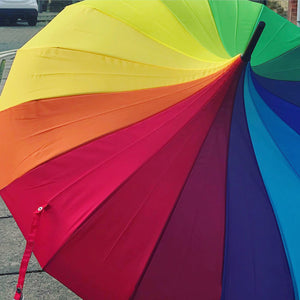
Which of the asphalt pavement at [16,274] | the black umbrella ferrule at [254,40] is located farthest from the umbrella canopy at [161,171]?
the asphalt pavement at [16,274]

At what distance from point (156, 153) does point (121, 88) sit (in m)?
0.37

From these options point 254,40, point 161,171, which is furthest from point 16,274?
point 254,40

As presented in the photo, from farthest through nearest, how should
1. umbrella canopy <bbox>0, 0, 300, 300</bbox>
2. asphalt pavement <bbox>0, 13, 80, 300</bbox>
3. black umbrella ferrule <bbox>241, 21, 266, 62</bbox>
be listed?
1. asphalt pavement <bbox>0, 13, 80, 300</bbox>
2. umbrella canopy <bbox>0, 0, 300, 300</bbox>
3. black umbrella ferrule <bbox>241, 21, 266, 62</bbox>

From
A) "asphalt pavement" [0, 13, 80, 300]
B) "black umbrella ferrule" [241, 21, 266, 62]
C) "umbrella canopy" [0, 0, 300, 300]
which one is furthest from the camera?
"asphalt pavement" [0, 13, 80, 300]

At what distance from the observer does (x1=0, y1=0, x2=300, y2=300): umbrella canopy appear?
7.88 feet

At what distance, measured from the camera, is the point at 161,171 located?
2453 mm

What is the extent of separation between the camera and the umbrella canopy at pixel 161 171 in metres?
2.40

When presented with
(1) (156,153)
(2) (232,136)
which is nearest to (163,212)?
(1) (156,153)

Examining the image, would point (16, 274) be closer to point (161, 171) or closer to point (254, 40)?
point (161, 171)

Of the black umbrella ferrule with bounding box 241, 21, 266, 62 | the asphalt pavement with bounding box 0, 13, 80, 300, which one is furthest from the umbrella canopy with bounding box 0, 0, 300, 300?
the asphalt pavement with bounding box 0, 13, 80, 300

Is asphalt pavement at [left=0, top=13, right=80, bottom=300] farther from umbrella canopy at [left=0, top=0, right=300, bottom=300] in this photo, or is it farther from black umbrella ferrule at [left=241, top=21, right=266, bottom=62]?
black umbrella ferrule at [left=241, top=21, right=266, bottom=62]

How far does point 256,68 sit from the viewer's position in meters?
2.77

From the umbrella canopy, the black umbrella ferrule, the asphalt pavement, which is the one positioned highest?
the black umbrella ferrule

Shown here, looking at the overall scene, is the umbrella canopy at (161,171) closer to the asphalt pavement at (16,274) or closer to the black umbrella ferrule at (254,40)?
the black umbrella ferrule at (254,40)
